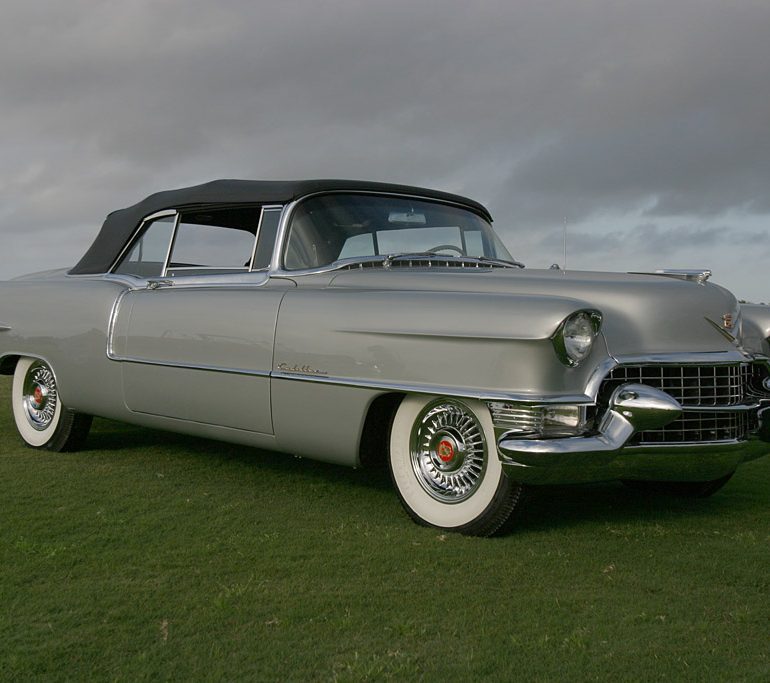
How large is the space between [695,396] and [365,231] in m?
2.03

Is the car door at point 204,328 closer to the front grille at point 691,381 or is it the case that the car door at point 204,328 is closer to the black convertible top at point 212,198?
the black convertible top at point 212,198

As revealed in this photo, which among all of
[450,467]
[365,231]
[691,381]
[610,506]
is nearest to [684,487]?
[610,506]

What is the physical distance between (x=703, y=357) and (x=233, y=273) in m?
2.67

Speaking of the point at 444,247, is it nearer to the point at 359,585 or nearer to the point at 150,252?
the point at 150,252

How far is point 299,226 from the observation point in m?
5.09

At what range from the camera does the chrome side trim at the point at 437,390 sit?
12.1ft

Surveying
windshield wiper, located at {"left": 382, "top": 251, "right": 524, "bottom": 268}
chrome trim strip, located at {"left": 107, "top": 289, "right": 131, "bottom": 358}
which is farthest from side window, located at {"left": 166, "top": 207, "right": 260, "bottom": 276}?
windshield wiper, located at {"left": 382, "top": 251, "right": 524, "bottom": 268}

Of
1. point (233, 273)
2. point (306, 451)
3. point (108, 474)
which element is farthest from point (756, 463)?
point (108, 474)

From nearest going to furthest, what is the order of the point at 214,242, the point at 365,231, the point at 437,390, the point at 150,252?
the point at 437,390 → the point at 365,231 → the point at 214,242 → the point at 150,252

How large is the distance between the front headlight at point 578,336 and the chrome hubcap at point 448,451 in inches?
20.5

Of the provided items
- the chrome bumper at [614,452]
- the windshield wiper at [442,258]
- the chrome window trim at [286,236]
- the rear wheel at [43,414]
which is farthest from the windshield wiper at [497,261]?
the rear wheel at [43,414]

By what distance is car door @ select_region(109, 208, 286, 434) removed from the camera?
15.6 feet

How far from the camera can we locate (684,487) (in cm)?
504

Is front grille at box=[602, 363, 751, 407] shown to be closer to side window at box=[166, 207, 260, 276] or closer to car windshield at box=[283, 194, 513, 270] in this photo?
car windshield at box=[283, 194, 513, 270]
